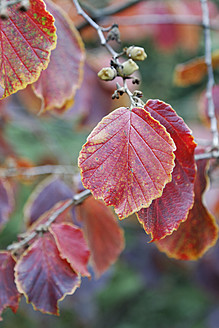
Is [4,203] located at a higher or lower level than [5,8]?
lower

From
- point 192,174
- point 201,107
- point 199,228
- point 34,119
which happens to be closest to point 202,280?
point 201,107

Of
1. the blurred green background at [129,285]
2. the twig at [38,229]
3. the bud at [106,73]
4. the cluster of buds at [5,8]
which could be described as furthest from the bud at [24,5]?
the blurred green background at [129,285]

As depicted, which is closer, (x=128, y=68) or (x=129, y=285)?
(x=128, y=68)

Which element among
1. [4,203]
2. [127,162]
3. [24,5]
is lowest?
[4,203]

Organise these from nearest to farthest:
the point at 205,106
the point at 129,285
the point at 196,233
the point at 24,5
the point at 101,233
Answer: the point at 24,5 < the point at 196,233 < the point at 101,233 < the point at 205,106 < the point at 129,285

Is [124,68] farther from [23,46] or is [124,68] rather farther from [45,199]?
[45,199]

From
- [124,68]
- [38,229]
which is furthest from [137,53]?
[38,229]
